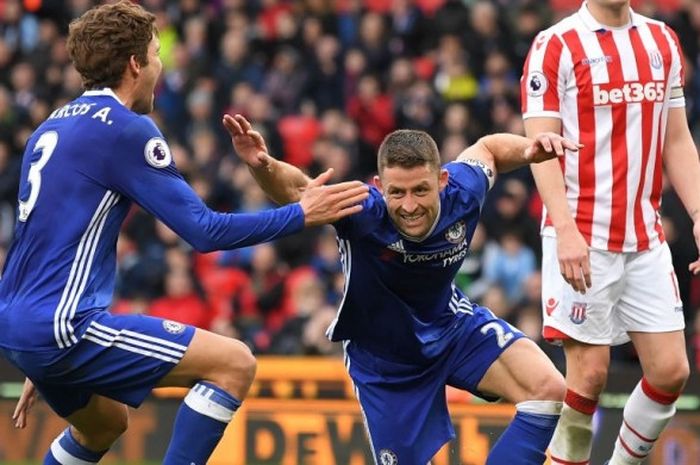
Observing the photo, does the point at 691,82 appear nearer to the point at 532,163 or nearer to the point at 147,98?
the point at 532,163

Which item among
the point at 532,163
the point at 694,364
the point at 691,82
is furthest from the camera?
the point at 691,82

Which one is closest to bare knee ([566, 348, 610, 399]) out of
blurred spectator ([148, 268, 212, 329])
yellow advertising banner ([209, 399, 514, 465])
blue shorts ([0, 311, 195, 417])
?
blue shorts ([0, 311, 195, 417])

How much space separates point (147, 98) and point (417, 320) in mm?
1670

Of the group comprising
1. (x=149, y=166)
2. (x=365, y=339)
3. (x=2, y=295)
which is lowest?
(x=365, y=339)

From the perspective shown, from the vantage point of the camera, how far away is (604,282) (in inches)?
331

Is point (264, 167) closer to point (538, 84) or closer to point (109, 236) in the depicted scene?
point (109, 236)

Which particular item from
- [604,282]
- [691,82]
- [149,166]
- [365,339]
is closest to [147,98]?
[149,166]

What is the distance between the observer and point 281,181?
306 inches

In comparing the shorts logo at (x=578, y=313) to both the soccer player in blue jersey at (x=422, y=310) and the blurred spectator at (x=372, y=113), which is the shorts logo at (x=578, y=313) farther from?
the blurred spectator at (x=372, y=113)

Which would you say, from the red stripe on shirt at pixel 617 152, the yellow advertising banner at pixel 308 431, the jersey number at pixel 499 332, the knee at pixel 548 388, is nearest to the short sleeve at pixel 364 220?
the jersey number at pixel 499 332

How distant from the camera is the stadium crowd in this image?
45.8ft

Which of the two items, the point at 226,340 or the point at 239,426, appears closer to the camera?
the point at 226,340

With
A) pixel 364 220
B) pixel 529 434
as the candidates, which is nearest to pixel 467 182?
pixel 364 220

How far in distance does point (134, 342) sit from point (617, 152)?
8.75ft
